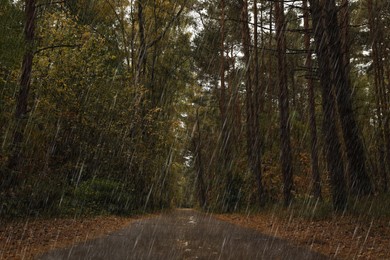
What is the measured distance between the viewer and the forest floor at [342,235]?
7886 millimetres

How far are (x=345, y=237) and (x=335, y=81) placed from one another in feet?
19.8

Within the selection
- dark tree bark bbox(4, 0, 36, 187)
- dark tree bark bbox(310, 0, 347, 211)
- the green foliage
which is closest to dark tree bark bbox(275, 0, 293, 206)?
dark tree bark bbox(310, 0, 347, 211)

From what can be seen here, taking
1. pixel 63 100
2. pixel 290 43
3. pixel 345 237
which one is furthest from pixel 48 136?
pixel 290 43

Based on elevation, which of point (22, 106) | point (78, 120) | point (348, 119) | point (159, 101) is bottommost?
point (22, 106)

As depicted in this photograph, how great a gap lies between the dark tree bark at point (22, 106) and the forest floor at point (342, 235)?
869cm

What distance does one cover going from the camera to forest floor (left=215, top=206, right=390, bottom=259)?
7886mm

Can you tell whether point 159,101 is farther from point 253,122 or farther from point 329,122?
point 329,122

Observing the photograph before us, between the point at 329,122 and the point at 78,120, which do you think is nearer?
the point at 329,122

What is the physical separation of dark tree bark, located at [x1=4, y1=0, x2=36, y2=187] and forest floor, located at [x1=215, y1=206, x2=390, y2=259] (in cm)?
869

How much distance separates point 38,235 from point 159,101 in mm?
24558

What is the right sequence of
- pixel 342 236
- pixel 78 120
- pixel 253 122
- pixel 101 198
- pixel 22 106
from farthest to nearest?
1. pixel 253 122
2. pixel 101 198
3. pixel 78 120
4. pixel 22 106
5. pixel 342 236

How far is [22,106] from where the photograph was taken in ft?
43.6

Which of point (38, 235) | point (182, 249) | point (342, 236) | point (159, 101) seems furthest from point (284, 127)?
point (159, 101)

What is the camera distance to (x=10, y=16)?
35.9 ft
